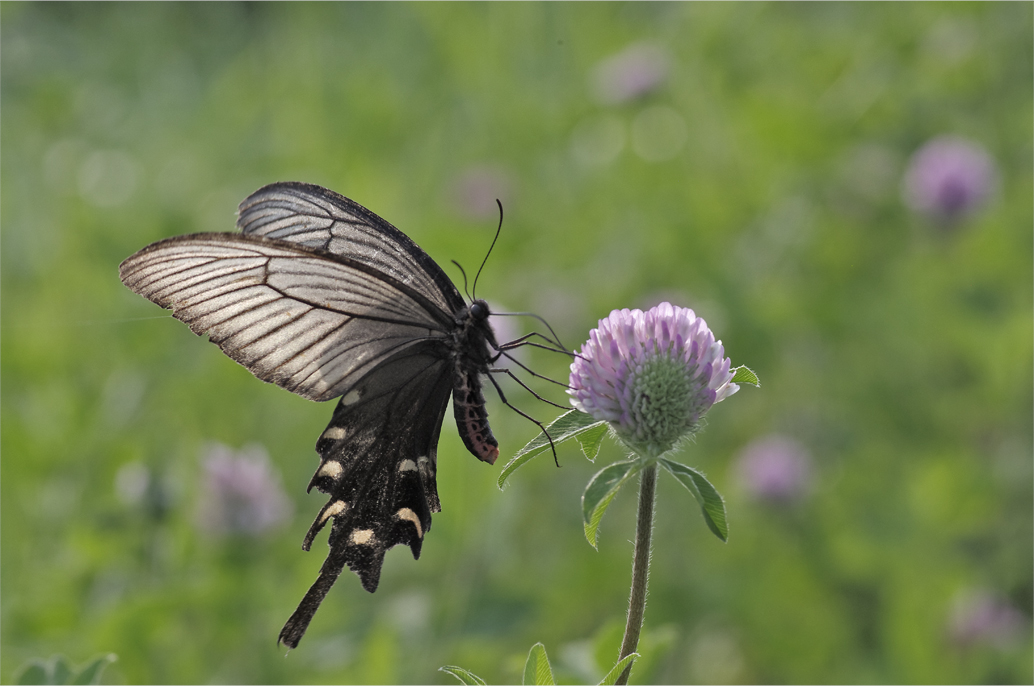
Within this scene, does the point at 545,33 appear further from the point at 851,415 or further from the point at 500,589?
the point at 500,589

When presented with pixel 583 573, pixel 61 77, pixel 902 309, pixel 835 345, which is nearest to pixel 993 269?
pixel 902 309

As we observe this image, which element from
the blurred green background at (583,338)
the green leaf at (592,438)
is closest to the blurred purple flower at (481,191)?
the blurred green background at (583,338)

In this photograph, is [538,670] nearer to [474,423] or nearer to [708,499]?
[708,499]

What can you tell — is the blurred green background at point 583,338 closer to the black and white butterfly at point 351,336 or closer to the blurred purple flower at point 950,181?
the blurred purple flower at point 950,181

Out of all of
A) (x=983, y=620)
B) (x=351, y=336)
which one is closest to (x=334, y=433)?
(x=351, y=336)

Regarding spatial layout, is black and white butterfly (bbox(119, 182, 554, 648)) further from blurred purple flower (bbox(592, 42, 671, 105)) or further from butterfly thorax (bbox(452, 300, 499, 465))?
blurred purple flower (bbox(592, 42, 671, 105))

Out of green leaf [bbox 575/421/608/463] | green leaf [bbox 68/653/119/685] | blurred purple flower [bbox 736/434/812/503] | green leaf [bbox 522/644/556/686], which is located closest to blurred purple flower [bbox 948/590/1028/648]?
blurred purple flower [bbox 736/434/812/503]
